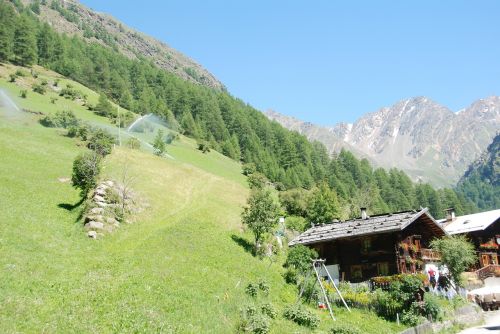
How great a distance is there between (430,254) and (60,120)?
71.4 m

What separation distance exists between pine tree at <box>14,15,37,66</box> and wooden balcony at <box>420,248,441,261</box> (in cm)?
12590

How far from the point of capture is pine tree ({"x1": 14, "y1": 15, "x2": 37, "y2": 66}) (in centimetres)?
13338

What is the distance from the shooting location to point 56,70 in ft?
478

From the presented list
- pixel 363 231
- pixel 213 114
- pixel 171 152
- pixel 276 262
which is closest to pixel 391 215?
pixel 363 231

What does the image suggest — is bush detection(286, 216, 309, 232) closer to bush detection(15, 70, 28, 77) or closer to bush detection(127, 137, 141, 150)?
bush detection(127, 137, 141, 150)

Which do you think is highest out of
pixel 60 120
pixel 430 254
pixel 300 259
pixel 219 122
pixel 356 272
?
pixel 219 122

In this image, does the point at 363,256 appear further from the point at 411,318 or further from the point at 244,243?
the point at 411,318

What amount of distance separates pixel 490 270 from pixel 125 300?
52222 millimetres

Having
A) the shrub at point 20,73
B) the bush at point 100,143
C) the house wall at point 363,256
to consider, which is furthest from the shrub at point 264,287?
the shrub at point 20,73

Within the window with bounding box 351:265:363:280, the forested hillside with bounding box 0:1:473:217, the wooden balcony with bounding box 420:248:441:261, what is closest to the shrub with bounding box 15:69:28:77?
the forested hillside with bounding box 0:1:473:217

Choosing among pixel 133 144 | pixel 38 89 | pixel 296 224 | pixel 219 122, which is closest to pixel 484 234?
pixel 296 224

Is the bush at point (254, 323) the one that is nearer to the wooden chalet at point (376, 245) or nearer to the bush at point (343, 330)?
the bush at point (343, 330)

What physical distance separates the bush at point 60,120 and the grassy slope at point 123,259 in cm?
1318

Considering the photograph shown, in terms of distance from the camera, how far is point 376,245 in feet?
164
